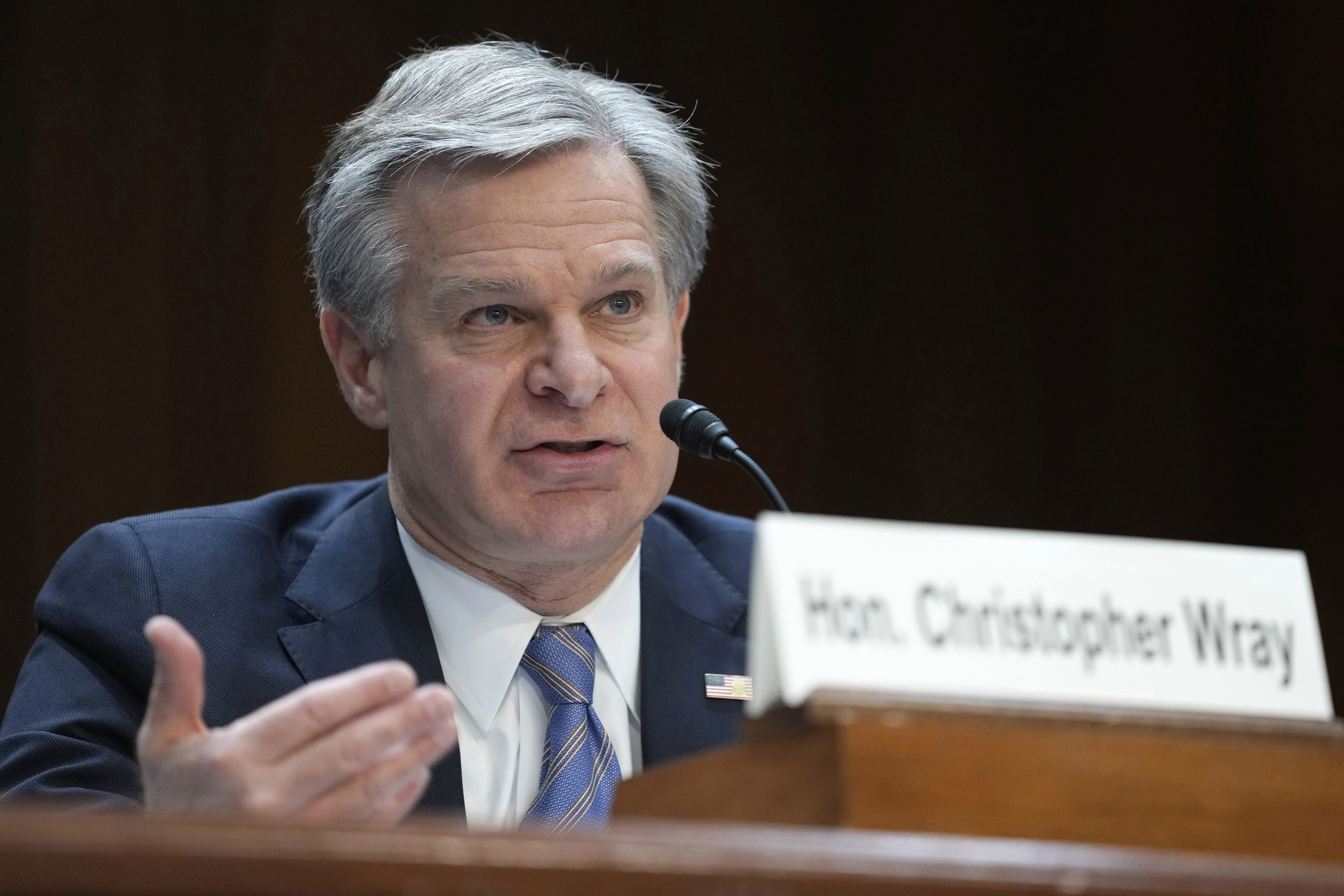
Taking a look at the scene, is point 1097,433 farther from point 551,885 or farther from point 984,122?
point 551,885

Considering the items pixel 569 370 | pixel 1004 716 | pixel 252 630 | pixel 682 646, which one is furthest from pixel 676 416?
pixel 1004 716

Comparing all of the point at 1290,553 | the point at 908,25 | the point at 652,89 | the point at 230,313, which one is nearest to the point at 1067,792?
the point at 1290,553

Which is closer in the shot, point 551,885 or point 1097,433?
point 551,885

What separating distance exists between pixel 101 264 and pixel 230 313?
0.80 ft

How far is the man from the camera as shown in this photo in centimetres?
165

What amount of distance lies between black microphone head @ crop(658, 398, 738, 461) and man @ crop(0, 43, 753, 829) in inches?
7.1

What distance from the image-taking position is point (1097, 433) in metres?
3.02

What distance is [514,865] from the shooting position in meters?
0.59

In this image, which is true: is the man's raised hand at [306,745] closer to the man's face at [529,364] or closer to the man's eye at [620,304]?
the man's face at [529,364]

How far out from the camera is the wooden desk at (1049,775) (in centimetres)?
75

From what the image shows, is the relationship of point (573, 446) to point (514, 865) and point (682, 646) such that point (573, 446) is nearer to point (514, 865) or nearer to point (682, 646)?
point (682, 646)

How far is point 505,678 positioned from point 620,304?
1.72ft

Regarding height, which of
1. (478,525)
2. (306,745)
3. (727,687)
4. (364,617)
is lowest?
(727,687)

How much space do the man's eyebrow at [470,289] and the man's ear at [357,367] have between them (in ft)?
0.62
